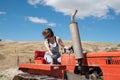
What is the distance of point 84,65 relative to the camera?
322 inches

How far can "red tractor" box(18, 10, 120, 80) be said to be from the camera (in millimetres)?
7445

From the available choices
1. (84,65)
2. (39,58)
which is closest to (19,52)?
(39,58)

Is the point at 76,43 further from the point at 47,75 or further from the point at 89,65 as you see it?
the point at 47,75

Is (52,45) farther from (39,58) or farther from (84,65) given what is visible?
(84,65)

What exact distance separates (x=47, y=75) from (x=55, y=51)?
2.48 ft

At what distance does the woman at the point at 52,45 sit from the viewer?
30.1ft

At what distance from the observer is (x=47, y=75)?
9219 mm

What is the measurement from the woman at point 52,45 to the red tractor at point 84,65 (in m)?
0.28

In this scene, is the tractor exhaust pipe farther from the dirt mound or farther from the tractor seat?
the dirt mound

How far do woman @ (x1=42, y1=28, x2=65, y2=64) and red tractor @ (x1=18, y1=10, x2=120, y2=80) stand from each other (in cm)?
28

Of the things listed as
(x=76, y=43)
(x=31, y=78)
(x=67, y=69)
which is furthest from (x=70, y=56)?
(x=31, y=78)

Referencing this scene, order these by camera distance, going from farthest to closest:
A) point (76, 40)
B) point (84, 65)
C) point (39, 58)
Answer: point (39, 58)
point (84, 65)
point (76, 40)

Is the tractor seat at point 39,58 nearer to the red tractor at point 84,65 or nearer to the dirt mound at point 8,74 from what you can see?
the red tractor at point 84,65

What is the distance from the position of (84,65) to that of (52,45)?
1.51m
